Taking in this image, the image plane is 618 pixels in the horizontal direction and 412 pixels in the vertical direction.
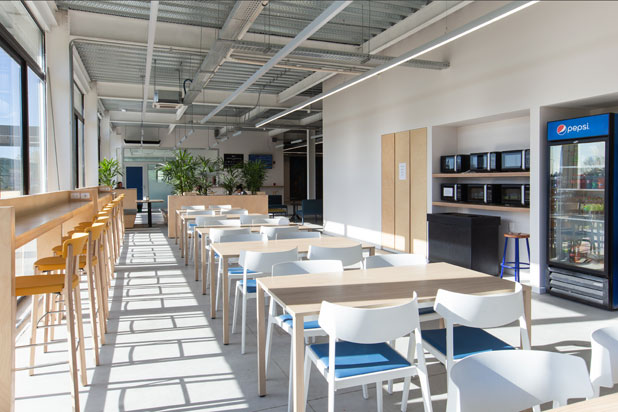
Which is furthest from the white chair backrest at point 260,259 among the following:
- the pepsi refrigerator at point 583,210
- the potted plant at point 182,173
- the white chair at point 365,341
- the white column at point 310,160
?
the white column at point 310,160

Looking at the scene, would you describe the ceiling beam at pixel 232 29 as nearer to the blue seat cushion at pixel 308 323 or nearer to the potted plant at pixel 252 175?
the blue seat cushion at pixel 308 323

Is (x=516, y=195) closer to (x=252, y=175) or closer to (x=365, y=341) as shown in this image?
(x=365, y=341)

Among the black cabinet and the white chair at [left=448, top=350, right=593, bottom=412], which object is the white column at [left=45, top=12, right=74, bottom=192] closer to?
the black cabinet

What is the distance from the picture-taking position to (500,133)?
6430 mm

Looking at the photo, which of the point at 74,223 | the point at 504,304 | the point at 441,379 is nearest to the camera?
the point at 504,304

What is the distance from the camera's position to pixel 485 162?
6.17 meters

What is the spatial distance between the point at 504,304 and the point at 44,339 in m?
3.33

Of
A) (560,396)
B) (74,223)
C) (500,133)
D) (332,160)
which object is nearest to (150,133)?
(332,160)

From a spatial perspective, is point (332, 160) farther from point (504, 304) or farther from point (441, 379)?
point (504, 304)

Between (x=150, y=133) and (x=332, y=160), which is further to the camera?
(x=150, y=133)

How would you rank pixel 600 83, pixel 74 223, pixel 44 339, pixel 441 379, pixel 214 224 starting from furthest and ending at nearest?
1. pixel 74 223
2. pixel 214 224
3. pixel 600 83
4. pixel 44 339
5. pixel 441 379

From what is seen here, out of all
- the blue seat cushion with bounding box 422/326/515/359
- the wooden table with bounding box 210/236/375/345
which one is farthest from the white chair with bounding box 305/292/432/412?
the wooden table with bounding box 210/236/375/345

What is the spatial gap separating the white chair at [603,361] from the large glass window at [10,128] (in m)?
5.03

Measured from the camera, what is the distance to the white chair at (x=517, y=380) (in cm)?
134
